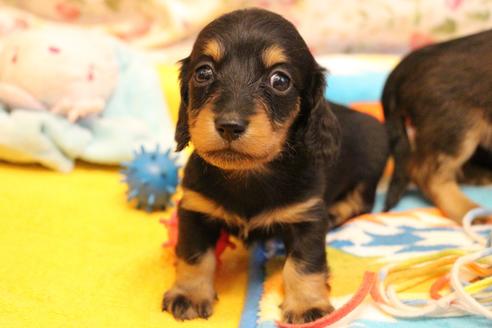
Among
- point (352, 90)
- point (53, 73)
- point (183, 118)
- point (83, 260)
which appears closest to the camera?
point (183, 118)

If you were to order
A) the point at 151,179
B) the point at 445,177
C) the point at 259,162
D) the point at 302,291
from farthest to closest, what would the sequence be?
the point at 445,177 < the point at 151,179 < the point at 302,291 < the point at 259,162

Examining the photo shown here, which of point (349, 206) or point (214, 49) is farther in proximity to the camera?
point (349, 206)

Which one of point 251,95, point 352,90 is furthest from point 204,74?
point 352,90

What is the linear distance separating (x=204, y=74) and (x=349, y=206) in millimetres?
1107

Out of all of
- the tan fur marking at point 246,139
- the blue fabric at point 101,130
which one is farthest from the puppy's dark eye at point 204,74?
the blue fabric at point 101,130

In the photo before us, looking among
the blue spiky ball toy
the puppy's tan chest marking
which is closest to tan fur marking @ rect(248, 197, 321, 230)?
the puppy's tan chest marking

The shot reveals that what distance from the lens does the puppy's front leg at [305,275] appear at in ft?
6.34

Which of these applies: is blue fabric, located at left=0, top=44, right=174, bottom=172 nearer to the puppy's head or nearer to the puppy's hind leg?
the puppy's head

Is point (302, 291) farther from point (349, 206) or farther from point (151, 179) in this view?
point (151, 179)

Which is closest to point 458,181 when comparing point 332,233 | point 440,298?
point 332,233

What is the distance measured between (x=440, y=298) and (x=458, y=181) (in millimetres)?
1404

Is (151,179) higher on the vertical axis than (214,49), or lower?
lower

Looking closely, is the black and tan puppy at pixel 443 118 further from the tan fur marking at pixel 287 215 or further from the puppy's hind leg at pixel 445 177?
Result: the tan fur marking at pixel 287 215

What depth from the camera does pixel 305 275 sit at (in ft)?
6.48
